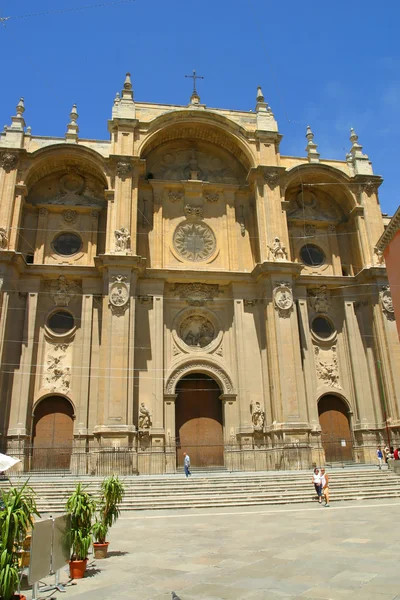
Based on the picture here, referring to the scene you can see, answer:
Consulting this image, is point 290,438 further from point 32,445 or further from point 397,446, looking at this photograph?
point 32,445

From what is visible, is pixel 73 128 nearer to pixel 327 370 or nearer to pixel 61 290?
pixel 61 290

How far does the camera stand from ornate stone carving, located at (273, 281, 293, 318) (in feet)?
79.5

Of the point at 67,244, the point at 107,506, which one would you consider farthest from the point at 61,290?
the point at 107,506

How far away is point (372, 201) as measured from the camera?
28656 mm

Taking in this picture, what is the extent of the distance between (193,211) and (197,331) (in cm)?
705

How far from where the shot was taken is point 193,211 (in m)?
27.7

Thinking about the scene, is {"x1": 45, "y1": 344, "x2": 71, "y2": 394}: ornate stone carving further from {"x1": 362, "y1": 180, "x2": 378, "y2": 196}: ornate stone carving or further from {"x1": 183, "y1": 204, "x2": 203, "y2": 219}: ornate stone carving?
{"x1": 362, "y1": 180, "x2": 378, "y2": 196}: ornate stone carving

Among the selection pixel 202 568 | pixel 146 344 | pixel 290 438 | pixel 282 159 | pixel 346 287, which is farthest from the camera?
pixel 282 159

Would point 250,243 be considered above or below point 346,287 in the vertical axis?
above

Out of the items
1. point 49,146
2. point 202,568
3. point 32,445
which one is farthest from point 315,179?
point 202,568

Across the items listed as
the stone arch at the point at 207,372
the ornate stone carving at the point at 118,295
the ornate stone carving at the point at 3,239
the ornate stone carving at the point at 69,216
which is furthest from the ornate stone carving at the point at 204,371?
the ornate stone carving at the point at 3,239

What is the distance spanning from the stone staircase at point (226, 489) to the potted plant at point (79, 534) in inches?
308

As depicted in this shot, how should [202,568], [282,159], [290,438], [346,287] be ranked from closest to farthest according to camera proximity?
[202,568], [290,438], [346,287], [282,159]

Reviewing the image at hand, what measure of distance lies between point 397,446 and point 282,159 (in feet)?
57.1
